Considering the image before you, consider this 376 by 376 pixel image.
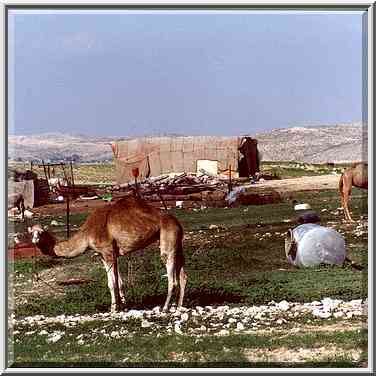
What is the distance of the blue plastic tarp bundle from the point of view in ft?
21.6

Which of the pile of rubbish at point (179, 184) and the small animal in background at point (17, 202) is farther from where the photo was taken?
the pile of rubbish at point (179, 184)

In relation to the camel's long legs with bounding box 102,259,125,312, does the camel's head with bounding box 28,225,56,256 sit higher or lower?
higher

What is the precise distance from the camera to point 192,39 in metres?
6.48

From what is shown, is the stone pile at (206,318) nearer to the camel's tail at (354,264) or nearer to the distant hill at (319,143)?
the camel's tail at (354,264)

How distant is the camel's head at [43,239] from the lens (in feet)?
21.5

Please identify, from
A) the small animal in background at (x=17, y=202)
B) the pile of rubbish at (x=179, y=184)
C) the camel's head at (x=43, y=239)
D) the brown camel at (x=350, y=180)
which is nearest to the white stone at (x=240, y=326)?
the pile of rubbish at (x=179, y=184)

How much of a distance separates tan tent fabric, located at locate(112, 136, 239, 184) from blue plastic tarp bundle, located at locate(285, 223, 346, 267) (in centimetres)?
77

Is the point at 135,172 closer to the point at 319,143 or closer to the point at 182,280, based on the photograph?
the point at 182,280

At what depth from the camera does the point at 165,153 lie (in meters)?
6.57

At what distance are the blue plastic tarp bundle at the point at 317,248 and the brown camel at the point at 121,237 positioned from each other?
90 centimetres

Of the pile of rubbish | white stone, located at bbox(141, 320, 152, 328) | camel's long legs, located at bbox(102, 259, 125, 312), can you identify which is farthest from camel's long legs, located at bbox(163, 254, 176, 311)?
the pile of rubbish

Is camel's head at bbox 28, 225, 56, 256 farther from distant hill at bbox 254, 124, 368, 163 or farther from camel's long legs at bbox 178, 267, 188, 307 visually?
distant hill at bbox 254, 124, 368, 163

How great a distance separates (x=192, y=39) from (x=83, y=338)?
2493 millimetres

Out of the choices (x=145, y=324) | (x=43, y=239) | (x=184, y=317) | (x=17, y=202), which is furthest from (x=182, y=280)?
(x=17, y=202)
